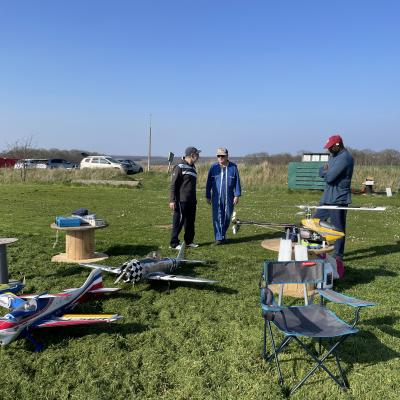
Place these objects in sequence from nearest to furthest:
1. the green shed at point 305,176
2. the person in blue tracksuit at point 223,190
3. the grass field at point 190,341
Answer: the grass field at point 190,341 < the person in blue tracksuit at point 223,190 < the green shed at point 305,176

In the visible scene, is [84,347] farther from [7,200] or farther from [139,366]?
[7,200]

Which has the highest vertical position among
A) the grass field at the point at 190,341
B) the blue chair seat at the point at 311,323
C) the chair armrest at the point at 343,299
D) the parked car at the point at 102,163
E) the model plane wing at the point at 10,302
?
the parked car at the point at 102,163

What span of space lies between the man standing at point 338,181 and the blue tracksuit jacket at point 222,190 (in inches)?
85.3

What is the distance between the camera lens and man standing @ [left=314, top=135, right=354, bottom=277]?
21.6 ft

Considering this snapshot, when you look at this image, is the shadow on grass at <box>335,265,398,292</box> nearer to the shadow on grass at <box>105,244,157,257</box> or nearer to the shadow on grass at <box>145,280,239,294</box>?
the shadow on grass at <box>145,280,239,294</box>

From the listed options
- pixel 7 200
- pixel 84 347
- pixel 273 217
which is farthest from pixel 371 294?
pixel 7 200

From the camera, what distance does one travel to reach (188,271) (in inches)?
263

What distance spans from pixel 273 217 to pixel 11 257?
8387 mm

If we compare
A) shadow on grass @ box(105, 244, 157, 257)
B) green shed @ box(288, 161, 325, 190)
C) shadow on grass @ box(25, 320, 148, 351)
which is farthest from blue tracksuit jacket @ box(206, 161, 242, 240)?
green shed @ box(288, 161, 325, 190)

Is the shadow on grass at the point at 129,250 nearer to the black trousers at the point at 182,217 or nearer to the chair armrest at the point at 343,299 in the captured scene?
the black trousers at the point at 182,217

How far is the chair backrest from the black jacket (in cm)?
452

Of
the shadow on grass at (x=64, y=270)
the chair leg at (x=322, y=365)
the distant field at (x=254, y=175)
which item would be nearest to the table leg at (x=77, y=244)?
the shadow on grass at (x=64, y=270)

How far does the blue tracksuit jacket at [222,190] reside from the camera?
28.0ft

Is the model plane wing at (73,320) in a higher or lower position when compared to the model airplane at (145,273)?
lower
